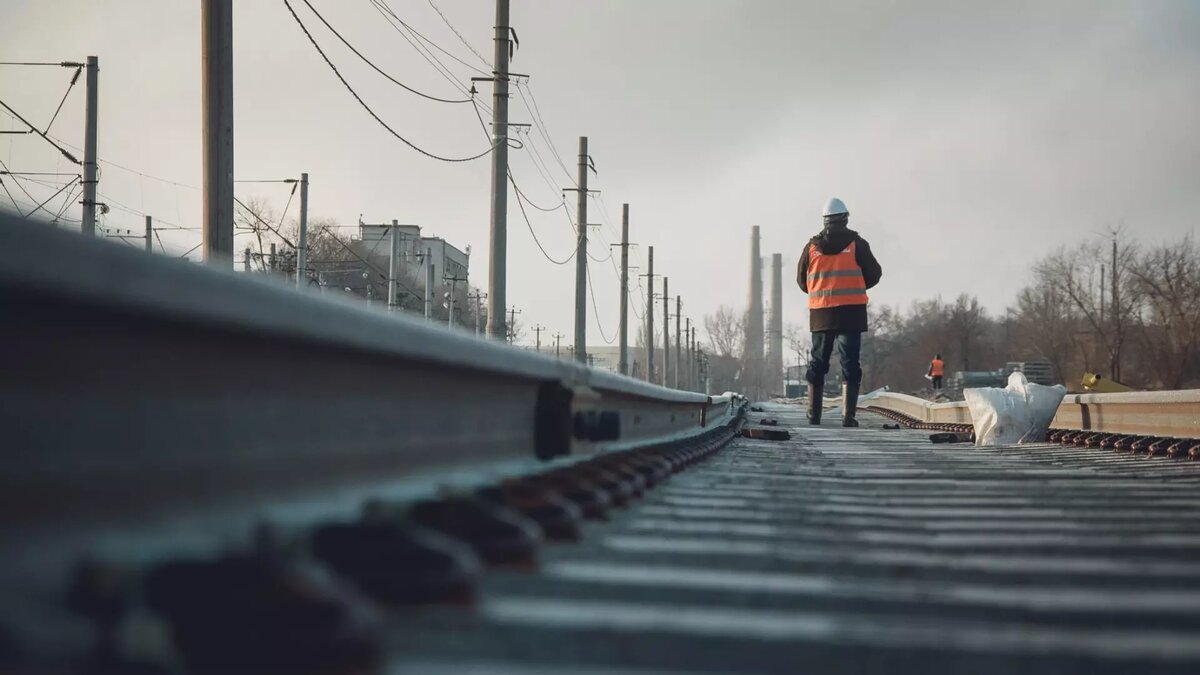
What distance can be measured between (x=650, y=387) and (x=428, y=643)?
6.30 m

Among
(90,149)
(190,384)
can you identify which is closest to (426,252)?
(90,149)

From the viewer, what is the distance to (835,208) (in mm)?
13641

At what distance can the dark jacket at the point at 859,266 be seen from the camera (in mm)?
13523

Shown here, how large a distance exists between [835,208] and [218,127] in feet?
23.4

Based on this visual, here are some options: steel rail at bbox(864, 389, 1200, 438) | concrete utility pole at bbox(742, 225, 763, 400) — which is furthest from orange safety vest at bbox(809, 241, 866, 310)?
concrete utility pole at bbox(742, 225, 763, 400)

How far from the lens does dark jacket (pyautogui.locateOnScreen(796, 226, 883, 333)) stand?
13523 millimetres

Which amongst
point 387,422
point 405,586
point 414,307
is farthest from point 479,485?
point 414,307

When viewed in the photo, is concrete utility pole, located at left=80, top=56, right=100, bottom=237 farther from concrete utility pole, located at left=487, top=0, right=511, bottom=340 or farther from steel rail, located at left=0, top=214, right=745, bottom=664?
steel rail, located at left=0, top=214, right=745, bottom=664

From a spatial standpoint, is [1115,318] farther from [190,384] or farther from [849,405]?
[190,384]

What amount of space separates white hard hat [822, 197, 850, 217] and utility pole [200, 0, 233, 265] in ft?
22.7

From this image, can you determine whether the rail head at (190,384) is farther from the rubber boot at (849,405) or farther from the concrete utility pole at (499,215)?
the concrete utility pole at (499,215)

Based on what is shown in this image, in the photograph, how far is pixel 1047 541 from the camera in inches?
126

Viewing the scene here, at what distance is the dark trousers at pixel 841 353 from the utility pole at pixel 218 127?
7.30 m

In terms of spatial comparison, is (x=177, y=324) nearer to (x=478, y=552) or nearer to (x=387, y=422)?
(x=478, y=552)
